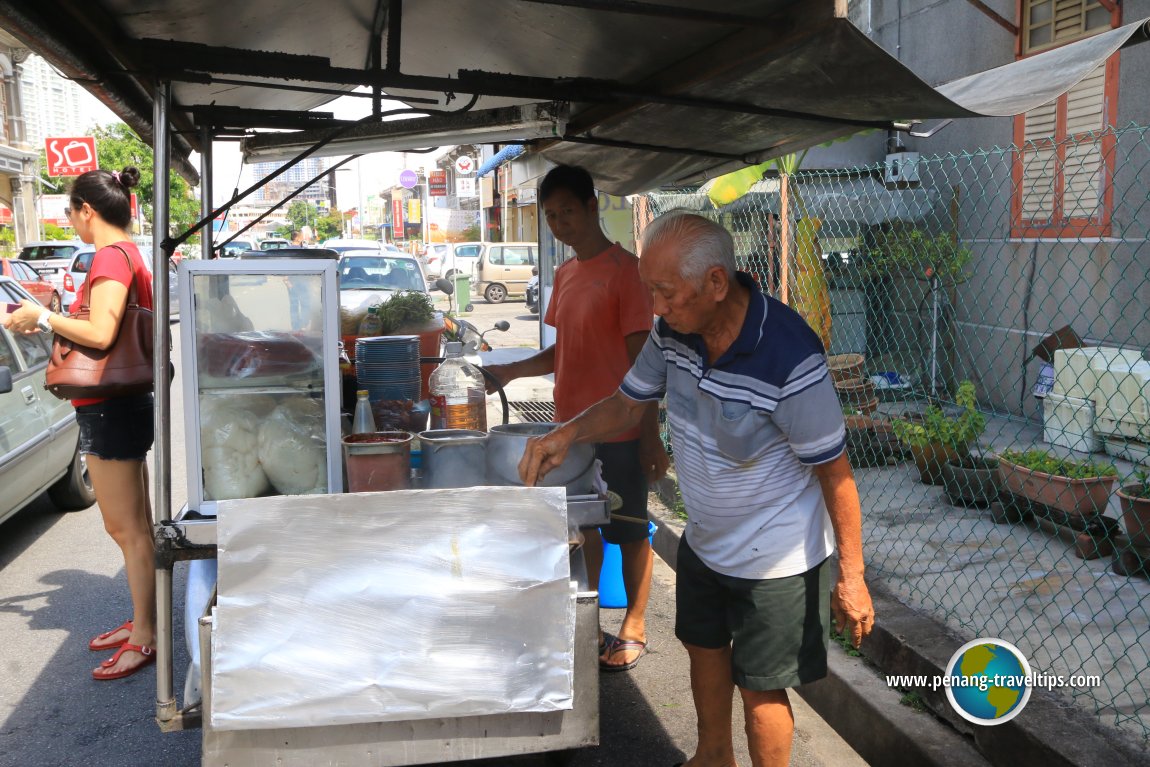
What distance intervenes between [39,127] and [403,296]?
56.9m

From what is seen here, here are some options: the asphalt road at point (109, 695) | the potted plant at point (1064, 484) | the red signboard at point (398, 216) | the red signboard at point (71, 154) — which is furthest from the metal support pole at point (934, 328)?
the red signboard at point (398, 216)

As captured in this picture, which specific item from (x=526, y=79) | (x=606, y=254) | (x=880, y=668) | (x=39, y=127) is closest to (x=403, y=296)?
(x=606, y=254)

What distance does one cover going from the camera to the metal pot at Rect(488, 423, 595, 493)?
2.90 m

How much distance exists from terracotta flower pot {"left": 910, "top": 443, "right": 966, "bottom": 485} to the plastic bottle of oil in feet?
12.5

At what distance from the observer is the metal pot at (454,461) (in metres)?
2.93

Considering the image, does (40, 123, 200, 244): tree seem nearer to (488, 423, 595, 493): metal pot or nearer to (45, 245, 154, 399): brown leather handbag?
(45, 245, 154, 399): brown leather handbag

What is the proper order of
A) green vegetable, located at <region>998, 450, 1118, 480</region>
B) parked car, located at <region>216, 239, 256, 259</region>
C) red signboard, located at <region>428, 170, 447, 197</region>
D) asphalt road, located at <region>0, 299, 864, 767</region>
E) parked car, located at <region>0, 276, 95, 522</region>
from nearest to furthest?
asphalt road, located at <region>0, 299, 864, 767</region> → parked car, located at <region>216, 239, 256, 259</region> → green vegetable, located at <region>998, 450, 1118, 480</region> → parked car, located at <region>0, 276, 95, 522</region> → red signboard, located at <region>428, 170, 447, 197</region>

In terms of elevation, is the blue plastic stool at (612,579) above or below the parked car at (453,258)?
below

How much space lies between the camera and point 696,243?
2523 millimetres

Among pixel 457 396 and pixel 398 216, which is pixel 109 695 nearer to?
pixel 457 396

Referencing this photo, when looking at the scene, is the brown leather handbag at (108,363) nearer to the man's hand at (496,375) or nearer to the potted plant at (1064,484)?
the man's hand at (496,375)

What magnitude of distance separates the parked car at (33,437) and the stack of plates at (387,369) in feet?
7.56

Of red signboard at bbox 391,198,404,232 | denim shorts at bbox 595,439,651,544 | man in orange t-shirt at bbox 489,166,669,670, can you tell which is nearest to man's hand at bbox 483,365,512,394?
man in orange t-shirt at bbox 489,166,669,670

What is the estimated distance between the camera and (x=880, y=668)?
12.6 ft
